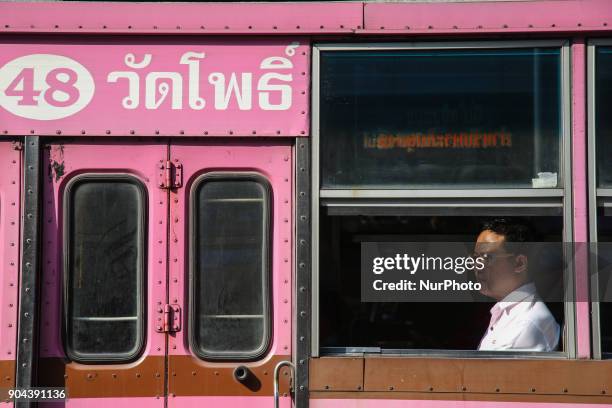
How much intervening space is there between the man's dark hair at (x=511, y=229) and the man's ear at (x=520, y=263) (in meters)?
0.08

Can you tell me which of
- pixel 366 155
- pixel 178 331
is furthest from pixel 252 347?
pixel 366 155

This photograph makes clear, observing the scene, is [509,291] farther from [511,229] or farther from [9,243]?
[9,243]

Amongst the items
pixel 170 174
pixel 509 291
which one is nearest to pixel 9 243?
pixel 170 174

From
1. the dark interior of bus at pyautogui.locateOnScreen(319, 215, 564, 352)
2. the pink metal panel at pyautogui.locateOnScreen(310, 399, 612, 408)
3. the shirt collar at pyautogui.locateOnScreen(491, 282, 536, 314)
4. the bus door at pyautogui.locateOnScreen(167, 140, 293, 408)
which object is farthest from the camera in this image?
the dark interior of bus at pyautogui.locateOnScreen(319, 215, 564, 352)

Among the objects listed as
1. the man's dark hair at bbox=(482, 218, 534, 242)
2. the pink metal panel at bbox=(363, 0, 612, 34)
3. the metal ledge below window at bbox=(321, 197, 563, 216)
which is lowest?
the man's dark hair at bbox=(482, 218, 534, 242)

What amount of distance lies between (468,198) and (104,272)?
156 cm

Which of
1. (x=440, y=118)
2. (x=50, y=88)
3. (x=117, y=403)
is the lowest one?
(x=117, y=403)

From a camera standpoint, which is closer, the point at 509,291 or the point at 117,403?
the point at 117,403

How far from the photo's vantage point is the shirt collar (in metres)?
3.60

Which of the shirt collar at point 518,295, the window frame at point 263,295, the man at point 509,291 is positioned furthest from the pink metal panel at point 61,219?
the shirt collar at point 518,295

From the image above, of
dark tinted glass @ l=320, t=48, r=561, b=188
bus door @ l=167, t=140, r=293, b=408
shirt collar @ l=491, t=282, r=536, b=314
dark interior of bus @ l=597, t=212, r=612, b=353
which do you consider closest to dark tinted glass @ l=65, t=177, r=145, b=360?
bus door @ l=167, t=140, r=293, b=408

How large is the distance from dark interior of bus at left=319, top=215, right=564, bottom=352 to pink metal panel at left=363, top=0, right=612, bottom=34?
84cm

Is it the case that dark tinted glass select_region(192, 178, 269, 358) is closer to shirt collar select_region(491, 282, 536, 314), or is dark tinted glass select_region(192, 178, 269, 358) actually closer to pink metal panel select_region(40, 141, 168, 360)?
pink metal panel select_region(40, 141, 168, 360)

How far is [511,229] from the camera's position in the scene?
3.63 m
